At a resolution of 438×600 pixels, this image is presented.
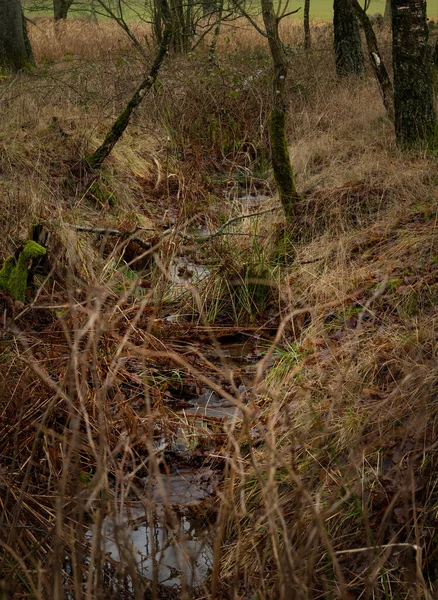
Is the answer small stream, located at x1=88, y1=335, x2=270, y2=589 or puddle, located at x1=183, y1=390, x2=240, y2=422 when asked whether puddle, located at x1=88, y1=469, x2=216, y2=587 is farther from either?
puddle, located at x1=183, y1=390, x2=240, y2=422

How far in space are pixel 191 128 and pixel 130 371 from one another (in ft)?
19.2

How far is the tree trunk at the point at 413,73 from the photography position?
753cm

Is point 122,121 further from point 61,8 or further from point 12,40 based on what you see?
point 61,8

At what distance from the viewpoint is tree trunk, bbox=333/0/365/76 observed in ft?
39.9

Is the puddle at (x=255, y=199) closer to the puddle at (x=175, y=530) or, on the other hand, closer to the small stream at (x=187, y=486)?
the small stream at (x=187, y=486)

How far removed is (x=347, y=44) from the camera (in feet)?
40.0

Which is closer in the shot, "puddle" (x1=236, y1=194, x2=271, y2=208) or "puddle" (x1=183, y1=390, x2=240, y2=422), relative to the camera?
"puddle" (x1=183, y1=390, x2=240, y2=422)

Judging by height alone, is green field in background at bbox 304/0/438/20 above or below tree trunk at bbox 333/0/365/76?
above

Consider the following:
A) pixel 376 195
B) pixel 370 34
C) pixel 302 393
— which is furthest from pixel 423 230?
pixel 370 34

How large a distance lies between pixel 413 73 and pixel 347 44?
496 cm

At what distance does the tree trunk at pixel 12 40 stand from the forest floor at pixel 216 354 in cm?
393

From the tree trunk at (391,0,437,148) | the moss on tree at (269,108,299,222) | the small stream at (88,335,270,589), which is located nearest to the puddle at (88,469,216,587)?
the small stream at (88,335,270,589)

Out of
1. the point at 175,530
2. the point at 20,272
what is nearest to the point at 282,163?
the point at 20,272

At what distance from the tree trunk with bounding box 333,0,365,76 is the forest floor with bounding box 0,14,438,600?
1012mm
